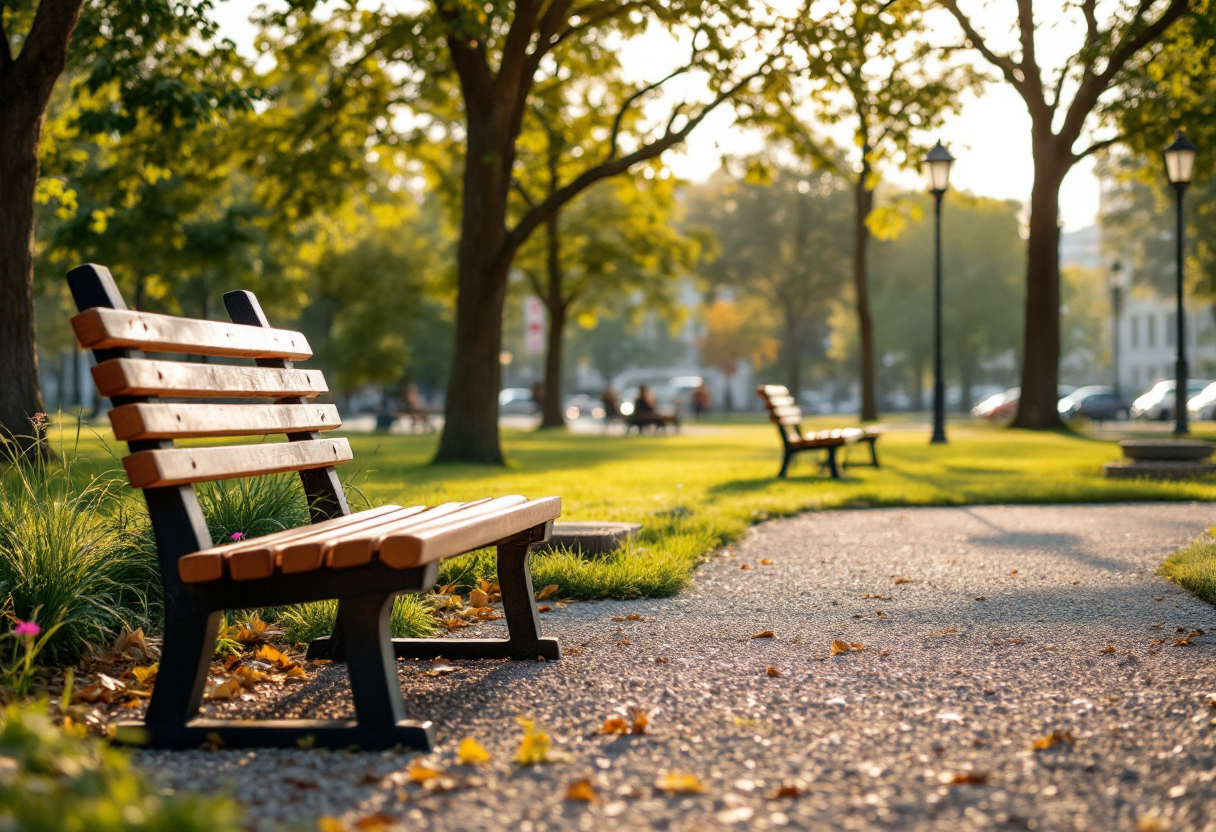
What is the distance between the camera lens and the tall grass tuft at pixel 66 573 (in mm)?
4316

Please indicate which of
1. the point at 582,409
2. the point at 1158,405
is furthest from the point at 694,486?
the point at 582,409

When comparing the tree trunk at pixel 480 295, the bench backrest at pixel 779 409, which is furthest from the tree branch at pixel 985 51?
the bench backrest at pixel 779 409

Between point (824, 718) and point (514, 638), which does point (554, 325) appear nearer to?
point (514, 638)

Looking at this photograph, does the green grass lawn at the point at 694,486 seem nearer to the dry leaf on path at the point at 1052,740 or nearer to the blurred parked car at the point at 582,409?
the dry leaf on path at the point at 1052,740

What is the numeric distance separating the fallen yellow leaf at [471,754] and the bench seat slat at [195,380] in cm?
129

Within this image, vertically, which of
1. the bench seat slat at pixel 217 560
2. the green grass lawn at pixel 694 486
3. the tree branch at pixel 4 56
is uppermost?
the tree branch at pixel 4 56

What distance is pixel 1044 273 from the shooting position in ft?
79.6

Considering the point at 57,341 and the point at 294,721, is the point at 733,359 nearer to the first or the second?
the point at 57,341

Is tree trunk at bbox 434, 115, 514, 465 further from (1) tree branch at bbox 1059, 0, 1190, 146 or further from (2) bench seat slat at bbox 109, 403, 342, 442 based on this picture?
(2) bench seat slat at bbox 109, 403, 342, 442

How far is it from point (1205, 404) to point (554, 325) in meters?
21.0

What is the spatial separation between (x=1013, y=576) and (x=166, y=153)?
14.2m

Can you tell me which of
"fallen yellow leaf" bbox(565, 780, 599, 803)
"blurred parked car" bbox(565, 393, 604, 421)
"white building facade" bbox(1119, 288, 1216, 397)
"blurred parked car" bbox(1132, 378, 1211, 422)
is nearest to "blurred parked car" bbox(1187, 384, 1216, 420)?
"blurred parked car" bbox(1132, 378, 1211, 422)

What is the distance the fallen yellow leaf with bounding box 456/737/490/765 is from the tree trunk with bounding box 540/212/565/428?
27966mm

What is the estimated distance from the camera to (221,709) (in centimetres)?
388
